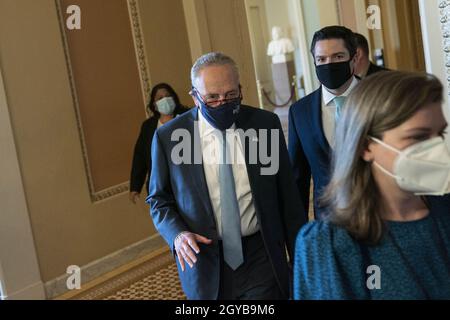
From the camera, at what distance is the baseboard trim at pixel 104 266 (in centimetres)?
514

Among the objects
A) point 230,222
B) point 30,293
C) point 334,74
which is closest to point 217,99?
point 230,222

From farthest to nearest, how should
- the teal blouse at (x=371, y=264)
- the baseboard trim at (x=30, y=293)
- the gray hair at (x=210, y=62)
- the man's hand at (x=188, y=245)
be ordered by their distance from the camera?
the baseboard trim at (x=30, y=293) → the gray hair at (x=210, y=62) → the man's hand at (x=188, y=245) → the teal blouse at (x=371, y=264)

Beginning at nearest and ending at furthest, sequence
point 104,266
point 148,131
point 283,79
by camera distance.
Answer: point 148,131, point 104,266, point 283,79

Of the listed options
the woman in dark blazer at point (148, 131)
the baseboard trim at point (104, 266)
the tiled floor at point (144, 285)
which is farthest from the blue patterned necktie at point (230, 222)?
the baseboard trim at point (104, 266)

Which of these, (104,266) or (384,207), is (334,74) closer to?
(384,207)

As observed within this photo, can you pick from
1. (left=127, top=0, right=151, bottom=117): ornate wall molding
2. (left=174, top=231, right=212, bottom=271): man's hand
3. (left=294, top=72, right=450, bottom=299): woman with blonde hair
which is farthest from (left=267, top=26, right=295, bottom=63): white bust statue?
(left=294, top=72, right=450, bottom=299): woman with blonde hair

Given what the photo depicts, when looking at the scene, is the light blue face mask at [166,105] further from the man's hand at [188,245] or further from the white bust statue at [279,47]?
Answer: the white bust statue at [279,47]

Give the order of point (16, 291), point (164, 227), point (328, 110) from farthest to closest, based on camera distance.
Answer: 1. point (16, 291)
2. point (328, 110)
3. point (164, 227)

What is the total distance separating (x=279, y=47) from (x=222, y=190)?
42.2 feet

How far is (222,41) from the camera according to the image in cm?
671

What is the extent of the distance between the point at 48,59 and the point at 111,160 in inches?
45.9

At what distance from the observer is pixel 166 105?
523cm

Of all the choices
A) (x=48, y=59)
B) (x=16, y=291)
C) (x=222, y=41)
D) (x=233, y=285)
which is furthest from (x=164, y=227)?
(x=222, y=41)
